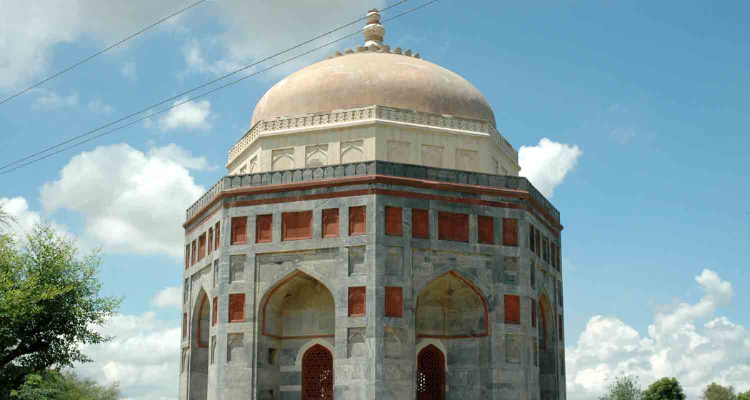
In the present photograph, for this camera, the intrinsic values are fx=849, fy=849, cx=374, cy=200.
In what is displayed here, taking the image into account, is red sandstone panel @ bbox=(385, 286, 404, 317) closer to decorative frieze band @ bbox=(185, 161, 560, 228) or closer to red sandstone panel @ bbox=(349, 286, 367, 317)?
red sandstone panel @ bbox=(349, 286, 367, 317)

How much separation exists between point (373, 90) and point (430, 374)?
1097 centimetres

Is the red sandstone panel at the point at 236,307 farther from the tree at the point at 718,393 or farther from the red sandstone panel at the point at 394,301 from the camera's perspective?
the tree at the point at 718,393

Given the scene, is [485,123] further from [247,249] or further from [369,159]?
[247,249]

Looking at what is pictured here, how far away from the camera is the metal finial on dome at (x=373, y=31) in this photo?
38125 millimetres

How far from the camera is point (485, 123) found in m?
33.8

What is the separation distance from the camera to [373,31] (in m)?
38.2

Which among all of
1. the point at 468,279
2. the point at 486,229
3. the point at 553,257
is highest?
the point at 486,229

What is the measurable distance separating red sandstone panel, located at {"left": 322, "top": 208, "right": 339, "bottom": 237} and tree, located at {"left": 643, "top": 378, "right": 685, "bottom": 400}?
42044 mm

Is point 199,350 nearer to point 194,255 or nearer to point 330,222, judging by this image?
point 194,255

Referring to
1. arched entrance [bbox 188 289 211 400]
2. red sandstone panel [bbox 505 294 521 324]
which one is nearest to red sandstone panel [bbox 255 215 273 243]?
arched entrance [bbox 188 289 211 400]

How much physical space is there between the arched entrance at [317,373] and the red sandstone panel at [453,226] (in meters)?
5.79

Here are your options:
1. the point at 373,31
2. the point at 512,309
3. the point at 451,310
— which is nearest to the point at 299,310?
the point at 451,310

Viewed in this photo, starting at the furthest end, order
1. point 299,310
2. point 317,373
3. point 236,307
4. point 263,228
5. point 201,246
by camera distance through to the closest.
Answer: point 201,246 < point 299,310 < point 263,228 < point 317,373 < point 236,307

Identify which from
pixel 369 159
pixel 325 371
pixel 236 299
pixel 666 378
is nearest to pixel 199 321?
pixel 236 299
